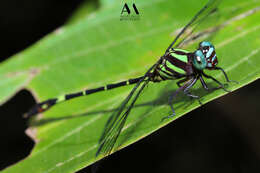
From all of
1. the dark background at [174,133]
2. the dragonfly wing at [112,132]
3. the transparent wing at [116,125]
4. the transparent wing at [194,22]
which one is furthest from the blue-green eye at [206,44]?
the dark background at [174,133]

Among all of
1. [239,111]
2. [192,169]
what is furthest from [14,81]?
[239,111]

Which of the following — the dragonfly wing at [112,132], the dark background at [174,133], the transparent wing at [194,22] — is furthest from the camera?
the dark background at [174,133]

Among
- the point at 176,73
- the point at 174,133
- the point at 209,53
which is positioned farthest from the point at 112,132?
the point at 174,133

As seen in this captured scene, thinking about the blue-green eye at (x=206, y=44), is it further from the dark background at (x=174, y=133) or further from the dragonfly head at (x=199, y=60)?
the dark background at (x=174, y=133)

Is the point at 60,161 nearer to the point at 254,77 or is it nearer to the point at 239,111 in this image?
the point at 254,77

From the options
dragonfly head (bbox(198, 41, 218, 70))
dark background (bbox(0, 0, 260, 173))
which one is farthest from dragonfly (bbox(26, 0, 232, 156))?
dark background (bbox(0, 0, 260, 173))

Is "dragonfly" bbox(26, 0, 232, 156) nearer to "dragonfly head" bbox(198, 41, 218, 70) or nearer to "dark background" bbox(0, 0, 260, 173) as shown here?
"dragonfly head" bbox(198, 41, 218, 70)
